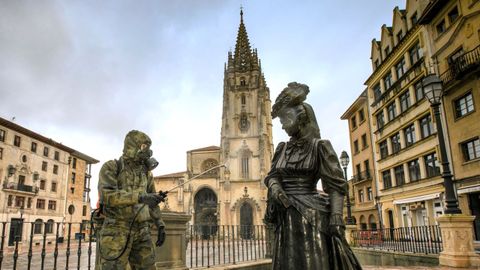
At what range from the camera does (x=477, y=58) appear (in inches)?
685

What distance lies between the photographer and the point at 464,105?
1903 cm

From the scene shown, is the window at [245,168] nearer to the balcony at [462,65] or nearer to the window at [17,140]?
the window at [17,140]

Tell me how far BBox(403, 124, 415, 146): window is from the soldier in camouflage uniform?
2432 centimetres

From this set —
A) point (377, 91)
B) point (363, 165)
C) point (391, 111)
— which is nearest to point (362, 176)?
point (363, 165)

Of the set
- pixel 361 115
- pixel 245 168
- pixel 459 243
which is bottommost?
pixel 459 243

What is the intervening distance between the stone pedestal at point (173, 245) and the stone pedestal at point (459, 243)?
22.5 feet

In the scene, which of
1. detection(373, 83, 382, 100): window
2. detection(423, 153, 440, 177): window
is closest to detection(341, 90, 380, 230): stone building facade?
detection(373, 83, 382, 100): window

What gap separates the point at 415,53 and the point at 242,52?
155ft

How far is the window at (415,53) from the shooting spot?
23011 mm

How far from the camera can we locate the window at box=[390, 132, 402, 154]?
2647 cm

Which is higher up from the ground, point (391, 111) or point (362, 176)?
point (391, 111)

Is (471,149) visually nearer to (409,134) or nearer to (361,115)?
Answer: (409,134)

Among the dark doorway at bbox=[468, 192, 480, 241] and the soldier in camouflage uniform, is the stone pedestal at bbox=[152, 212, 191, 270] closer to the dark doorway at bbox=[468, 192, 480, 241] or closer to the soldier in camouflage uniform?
the soldier in camouflage uniform

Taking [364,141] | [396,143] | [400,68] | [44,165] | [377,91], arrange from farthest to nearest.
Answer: [44,165] → [364,141] → [377,91] → [396,143] → [400,68]
